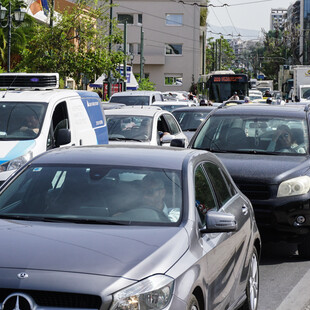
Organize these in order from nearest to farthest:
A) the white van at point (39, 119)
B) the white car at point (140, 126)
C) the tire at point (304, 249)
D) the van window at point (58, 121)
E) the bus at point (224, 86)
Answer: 1. the tire at point (304, 249)
2. the white van at point (39, 119)
3. the van window at point (58, 121)
4. the white car at point (140, 126)
5. the bus at point (224, 86)

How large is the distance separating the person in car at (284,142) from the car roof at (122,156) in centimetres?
455

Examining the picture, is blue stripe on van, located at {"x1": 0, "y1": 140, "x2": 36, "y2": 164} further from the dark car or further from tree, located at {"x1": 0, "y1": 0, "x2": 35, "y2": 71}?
tree, located at {"x1": 0, "y1": 0, "x2": 35, "y2": 71}

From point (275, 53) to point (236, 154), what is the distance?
132 meters

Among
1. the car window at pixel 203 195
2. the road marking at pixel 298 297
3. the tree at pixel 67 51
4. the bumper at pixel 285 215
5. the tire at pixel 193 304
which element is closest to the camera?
the tire at pixel 193 304

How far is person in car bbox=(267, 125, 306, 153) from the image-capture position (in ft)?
35.8

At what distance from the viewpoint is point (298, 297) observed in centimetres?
795

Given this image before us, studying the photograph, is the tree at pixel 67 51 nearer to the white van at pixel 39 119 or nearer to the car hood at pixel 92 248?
the white van at pixel 39 119

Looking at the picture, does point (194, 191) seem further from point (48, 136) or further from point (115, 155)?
point (48, 136)

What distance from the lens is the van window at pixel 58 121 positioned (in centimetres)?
1251

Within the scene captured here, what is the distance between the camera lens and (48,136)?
1235 centimetres

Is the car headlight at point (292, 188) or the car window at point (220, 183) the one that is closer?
the car window at point (220, 183)

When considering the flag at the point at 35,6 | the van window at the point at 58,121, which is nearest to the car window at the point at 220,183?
the van window at the point at 58,121

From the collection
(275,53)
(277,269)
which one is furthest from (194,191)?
(275,53)

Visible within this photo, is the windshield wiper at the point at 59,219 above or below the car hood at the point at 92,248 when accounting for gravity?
above
